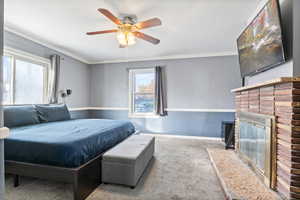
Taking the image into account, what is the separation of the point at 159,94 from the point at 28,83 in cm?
324

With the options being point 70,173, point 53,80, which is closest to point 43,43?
point 53,80

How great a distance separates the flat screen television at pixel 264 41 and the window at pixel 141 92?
116 inches

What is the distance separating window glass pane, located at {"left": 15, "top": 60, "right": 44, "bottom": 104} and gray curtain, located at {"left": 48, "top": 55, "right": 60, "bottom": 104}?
7.9 inches

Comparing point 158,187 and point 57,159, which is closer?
point 57,159

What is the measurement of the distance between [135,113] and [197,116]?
1.96 metres

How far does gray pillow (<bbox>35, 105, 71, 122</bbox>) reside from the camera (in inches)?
120

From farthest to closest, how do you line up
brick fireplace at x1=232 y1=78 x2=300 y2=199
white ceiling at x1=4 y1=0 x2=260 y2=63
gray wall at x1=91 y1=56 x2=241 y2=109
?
gray wall at x1=91 y1=56 x2=241 y2=109 → white ceiling at x1=4 y1=0 x2=260 y2=63 → brick fireplace at x1=232 y1=78 x2=300 y2=199

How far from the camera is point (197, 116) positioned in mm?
4422

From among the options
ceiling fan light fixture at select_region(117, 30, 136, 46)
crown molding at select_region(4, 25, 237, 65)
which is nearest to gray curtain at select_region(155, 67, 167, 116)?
crown molding at select_region(4, 25, 237, 65)

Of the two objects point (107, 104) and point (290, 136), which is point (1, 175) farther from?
point (107, 104)

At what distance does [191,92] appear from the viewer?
4461 mm

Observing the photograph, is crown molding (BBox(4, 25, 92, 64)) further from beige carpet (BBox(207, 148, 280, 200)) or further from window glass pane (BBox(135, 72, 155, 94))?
beige carpet (BBox(207, 148, 280, 200))

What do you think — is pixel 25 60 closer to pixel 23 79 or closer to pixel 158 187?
pixel 23 79

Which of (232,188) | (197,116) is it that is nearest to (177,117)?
(197,116)
